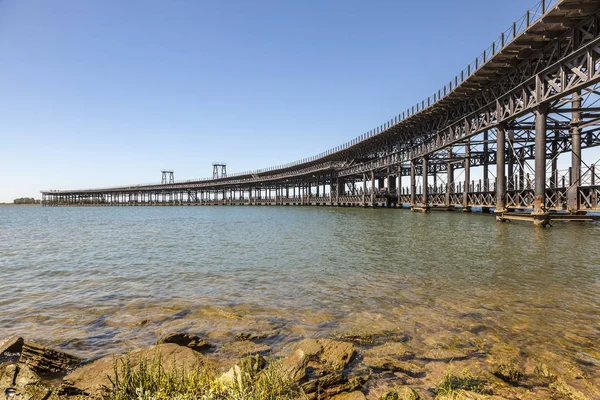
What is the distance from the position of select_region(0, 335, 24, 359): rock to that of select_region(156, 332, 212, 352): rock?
1.67m

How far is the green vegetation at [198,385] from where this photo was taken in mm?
3113

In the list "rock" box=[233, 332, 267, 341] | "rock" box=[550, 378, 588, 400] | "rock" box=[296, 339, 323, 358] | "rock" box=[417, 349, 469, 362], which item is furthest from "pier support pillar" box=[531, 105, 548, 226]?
"rock" box=[233, 332, 267, 341]

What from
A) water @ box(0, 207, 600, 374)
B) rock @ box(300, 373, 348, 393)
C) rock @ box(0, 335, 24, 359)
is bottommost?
water @ box(0, 207, 600, 374)

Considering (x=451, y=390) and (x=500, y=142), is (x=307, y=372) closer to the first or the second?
(x=451, y=390)

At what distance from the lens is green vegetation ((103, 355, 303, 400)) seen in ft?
10.2

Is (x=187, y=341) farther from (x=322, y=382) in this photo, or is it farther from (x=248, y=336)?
(x=322, y=382)

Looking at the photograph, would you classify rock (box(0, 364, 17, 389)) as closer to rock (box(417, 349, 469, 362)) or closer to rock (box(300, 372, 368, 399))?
rock (box(300, 372, 368, 399))

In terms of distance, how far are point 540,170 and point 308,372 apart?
2235 centimetres

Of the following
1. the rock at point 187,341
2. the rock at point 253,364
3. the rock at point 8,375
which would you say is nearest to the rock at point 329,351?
the rock at point 253,364

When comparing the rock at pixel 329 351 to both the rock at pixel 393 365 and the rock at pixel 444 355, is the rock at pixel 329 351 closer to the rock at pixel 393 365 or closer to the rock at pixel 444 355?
the rock at pixel 393 365

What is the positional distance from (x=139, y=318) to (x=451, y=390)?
17.7 feet

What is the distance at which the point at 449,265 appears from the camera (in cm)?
1027

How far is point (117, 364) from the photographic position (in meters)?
3.99

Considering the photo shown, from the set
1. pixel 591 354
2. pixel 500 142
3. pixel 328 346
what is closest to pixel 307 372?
pixel 328 346
